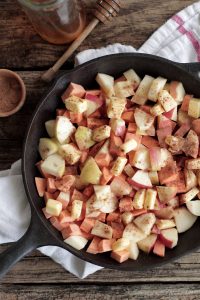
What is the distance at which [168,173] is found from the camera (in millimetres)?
1432

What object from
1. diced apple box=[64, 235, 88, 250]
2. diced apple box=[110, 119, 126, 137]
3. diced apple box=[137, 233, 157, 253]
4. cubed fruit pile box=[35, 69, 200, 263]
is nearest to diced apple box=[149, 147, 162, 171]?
cubed fruit pile box=[35, 69, 200, 263]

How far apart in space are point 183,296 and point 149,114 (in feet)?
2.24

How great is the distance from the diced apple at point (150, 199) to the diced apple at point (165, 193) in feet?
0.07

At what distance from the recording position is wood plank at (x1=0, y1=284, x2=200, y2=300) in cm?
164

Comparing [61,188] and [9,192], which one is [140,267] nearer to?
[61,188]

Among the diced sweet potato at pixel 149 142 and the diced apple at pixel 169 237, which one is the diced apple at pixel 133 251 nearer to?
the diced apple at pixel 169 237

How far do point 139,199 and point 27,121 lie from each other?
1.67 feet

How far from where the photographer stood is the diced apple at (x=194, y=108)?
1.45 meters

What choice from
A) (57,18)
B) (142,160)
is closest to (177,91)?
(142,160)

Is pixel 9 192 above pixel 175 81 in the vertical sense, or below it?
below

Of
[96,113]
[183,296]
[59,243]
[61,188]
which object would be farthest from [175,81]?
[183,296]

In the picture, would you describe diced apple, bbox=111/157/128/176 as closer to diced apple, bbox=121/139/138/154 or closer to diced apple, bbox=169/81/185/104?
diced apple, bbox=121/139/138/154

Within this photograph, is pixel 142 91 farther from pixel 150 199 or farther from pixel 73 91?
pixel 150 199

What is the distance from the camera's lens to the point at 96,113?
4.91 feet
